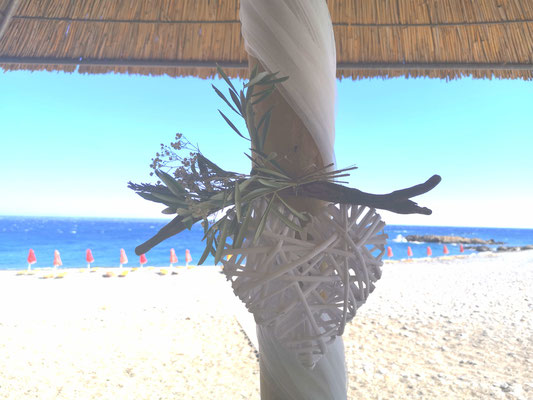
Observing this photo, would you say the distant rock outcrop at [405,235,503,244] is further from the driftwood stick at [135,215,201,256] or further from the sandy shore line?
the driftwood stick at [135,215,201,256]

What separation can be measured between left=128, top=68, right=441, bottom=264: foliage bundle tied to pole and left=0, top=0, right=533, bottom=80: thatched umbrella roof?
1.50 meters

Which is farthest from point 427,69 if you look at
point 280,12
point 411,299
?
point 411,299

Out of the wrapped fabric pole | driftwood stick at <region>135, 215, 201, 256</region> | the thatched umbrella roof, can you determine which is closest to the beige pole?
the wrapped fabric pole

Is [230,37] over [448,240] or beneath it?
over

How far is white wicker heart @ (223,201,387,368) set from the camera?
400 millimetres

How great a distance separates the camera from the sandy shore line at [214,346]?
1942mm

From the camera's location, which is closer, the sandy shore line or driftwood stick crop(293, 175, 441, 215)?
A: driftwood stick crop(293, 175, 441, 215)

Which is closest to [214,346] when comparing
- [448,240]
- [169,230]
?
[169,230]

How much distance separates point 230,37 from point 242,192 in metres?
1.62

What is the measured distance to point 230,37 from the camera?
71.8 inches

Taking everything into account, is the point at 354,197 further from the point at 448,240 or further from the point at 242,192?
the point at 448,240

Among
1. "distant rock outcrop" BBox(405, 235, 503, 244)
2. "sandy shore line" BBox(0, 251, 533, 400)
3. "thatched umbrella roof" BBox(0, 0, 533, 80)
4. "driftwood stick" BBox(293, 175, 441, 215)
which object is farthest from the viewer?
"distant rock outcrop" BBox(405, 235, 503, 244)

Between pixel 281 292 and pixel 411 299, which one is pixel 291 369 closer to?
pixel 281 292

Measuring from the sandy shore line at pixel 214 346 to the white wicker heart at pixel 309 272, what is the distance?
163 centimetres
